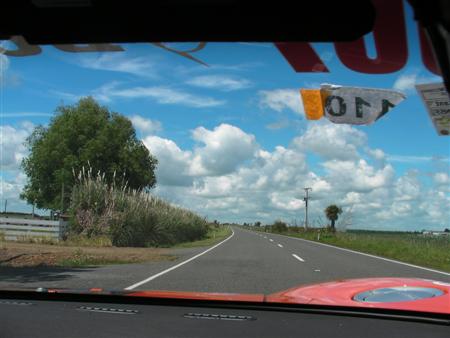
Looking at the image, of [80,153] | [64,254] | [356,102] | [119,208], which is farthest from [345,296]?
[64,254]

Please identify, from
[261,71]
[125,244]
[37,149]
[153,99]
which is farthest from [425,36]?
[125,244]

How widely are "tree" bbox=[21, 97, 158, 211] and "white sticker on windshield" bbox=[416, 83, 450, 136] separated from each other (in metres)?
1.60

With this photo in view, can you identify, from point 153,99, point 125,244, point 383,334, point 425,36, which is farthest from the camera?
point 125,244

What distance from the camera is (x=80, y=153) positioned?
348 centimetres

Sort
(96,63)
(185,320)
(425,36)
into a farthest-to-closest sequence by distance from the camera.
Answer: (185,320), (96,63), (425,36)

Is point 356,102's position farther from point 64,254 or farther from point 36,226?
point 64,254

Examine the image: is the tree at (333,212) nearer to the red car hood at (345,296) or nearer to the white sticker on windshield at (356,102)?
the red car hood at (345,296)

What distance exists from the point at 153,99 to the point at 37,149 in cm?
121

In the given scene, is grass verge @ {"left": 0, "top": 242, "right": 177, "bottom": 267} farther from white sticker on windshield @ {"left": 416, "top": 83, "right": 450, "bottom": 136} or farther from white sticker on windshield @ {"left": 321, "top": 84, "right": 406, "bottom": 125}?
white sticker on windshield @ {"left": 416, "top": 83, "right": 450, "bottom": 136}

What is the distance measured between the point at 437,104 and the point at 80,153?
2.21 m

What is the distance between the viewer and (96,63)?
8.00 feet

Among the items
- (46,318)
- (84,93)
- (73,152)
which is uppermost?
(84,93)

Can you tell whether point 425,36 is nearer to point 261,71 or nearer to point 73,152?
point 261,71

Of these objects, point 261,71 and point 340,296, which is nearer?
point 261,71
